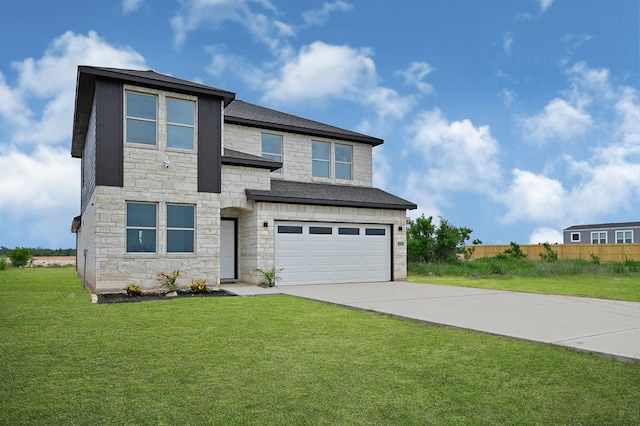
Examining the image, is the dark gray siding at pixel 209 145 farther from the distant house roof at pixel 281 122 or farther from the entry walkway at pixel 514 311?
the entry walkway at pixel 514 311

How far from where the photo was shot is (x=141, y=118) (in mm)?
13875

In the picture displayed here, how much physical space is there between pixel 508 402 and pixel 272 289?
10.6m

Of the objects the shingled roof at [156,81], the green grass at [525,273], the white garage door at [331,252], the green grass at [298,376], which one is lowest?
the green grass at [525,273]

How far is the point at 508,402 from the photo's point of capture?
4129 millimetres

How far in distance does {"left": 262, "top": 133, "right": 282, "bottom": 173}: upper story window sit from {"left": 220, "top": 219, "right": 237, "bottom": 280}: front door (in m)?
2.88

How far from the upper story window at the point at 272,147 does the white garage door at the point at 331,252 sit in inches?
128

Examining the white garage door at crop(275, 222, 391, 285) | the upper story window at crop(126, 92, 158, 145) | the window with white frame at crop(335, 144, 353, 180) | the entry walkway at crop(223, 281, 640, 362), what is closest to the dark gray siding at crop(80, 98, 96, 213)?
the upper story window at crop(126, 92, 158, 145)

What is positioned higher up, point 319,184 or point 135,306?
point 319,184

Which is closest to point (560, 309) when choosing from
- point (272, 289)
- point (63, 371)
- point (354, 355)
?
point (354, 355)

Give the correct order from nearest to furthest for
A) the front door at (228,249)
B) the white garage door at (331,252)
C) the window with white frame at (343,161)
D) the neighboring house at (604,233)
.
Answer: the white garage door at (331,252), the front door at (228,249), the window with white frame at (343,161), the neighboring house at (604,233)

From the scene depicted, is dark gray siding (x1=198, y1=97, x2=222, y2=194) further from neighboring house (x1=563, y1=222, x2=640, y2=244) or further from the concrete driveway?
neighboring house (x1=563, y1=222, x2=640, y2=244)

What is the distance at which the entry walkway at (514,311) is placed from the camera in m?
6.63

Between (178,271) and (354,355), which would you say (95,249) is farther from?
(354,355)

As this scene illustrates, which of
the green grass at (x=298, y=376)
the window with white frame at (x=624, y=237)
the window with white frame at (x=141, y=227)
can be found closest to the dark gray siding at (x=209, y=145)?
the window with white frame at (x=141, y=227)
